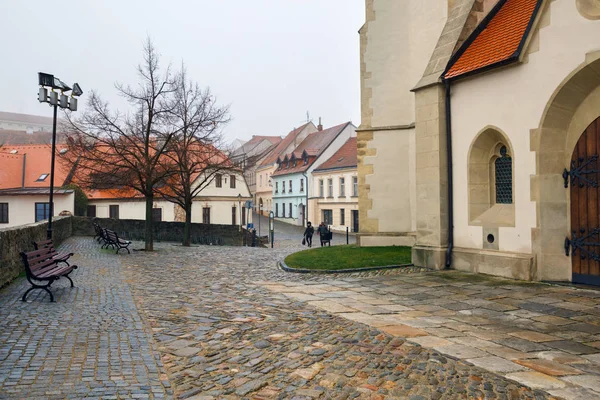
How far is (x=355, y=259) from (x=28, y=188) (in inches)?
1432

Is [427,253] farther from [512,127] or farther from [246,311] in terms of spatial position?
[246,311]

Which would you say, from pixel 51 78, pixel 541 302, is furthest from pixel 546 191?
pixel 51 78

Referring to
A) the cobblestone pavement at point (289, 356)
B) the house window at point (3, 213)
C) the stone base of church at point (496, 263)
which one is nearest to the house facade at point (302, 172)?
the house window at point (3, 213)

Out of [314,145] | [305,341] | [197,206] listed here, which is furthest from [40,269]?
[314,145]

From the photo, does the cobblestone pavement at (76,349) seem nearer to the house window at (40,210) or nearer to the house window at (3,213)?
the house window at (40,210)

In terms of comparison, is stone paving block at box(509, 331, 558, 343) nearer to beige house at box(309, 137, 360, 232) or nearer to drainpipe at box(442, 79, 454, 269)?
drainpipe at box(442, 79, 454, 269)

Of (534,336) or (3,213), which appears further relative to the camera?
(3,213)

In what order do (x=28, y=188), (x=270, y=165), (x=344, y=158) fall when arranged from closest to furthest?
(x=28, y=188)
(x=344, y=158)
(x=270, y=165)

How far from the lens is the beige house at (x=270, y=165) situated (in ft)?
226

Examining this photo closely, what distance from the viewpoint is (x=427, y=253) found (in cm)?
1268

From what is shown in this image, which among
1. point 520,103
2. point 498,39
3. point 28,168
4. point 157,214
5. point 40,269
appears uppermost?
point 28,168

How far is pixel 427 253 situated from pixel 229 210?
126 feet

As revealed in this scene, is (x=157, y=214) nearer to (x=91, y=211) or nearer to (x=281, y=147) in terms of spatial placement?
(x=91, y=211)

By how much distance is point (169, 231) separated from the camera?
32906 millimetres
